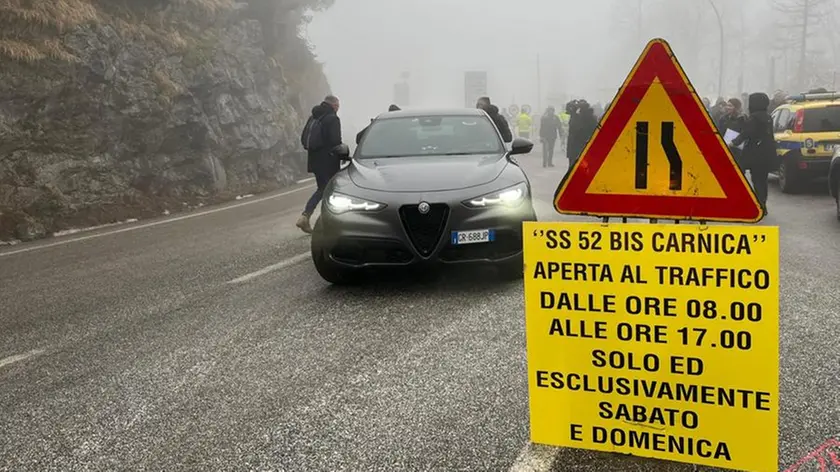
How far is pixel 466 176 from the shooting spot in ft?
20.2

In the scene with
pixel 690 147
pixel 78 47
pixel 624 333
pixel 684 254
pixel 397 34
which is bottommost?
pixel 624 333

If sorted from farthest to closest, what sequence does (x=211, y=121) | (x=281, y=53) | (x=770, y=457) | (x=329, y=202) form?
1. (x=281, y=53)
2. (x=211, y=121)
3. (x=329, y=202)
4. (x=770, y=457)

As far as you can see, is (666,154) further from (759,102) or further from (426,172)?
(759,102)

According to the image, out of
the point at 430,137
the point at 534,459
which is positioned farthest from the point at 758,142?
the point at 534,459

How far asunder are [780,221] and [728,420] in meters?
8.09

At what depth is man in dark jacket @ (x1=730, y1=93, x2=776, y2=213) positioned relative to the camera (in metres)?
10.0

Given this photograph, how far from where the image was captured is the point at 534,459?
3.01 m

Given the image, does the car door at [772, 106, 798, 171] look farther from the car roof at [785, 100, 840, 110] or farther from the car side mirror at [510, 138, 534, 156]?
the car side mirror at [510, 138, 534, 156]

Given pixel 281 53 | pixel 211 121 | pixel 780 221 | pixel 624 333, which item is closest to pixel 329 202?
pixel 624 333

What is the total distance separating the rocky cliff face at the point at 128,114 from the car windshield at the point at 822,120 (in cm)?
1258

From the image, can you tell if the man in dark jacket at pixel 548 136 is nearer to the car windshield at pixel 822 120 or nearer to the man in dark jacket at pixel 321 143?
the car windshield at pixel 822 120

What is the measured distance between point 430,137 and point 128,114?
396 inches

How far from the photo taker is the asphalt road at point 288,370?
127 inches

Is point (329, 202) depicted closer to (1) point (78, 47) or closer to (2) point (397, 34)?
(1) point (78, 47)
